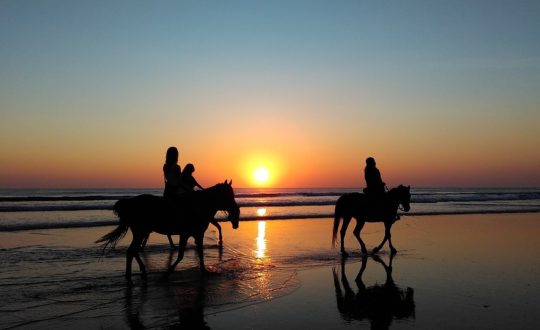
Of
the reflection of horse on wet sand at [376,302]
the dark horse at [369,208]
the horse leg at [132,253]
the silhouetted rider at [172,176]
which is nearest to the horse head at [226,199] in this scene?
the silhouetted rider at [172,176]

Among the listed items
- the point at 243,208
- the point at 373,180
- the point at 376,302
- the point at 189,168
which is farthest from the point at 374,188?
the point at 243,208

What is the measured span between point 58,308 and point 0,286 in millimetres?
2108

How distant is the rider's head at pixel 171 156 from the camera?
890cm

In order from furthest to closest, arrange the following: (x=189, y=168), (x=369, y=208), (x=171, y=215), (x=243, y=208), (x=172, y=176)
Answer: (x=243, y=208) → (x=369, y=208) → (x=189, y=168) → (x=172, y=176) → (x=171, y=215)

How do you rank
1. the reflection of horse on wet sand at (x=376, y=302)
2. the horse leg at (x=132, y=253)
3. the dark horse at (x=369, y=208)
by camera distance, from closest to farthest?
the reflection of horse on wet sand at (x=376, y=302) < the horse leg at (x=132, y=253) < the dark horse at (x=369, y=208)

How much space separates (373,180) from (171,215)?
18.3ft

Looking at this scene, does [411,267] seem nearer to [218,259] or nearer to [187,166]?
[218,259]

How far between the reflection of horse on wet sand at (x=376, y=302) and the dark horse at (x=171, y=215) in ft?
9.14

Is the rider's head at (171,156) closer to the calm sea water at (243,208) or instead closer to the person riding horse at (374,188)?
the person riding horse at (374,188)

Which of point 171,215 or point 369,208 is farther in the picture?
point 369,208

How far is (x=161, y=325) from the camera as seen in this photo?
5.48 m

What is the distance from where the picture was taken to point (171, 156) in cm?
895

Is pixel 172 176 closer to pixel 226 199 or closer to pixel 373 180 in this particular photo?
pixel 226 199

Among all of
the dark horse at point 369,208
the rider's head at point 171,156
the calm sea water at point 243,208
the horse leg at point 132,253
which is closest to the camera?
the horse leg at point 132,253
